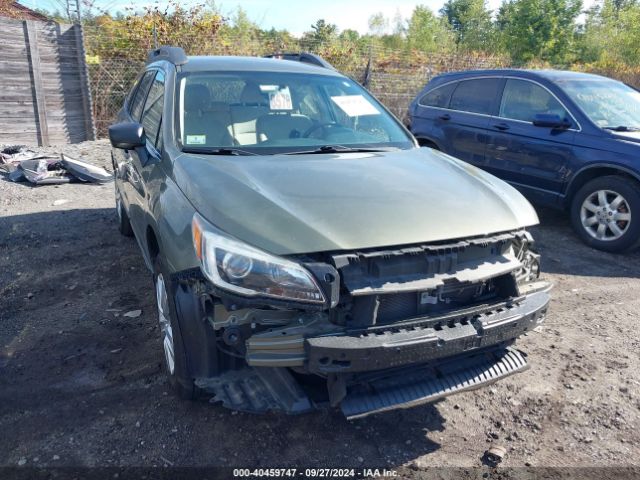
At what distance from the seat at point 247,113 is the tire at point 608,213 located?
398 cm

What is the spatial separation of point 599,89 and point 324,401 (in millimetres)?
5825

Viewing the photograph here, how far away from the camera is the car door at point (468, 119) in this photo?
22.0 feet

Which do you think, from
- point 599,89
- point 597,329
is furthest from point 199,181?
point 599,89

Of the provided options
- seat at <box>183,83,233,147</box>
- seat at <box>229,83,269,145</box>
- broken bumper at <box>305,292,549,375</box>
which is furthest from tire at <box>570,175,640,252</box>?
seat at <box>183,83,233,147</box>

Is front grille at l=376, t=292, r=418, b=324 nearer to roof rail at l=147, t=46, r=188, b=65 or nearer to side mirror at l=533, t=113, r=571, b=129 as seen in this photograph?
roof rail at l=147, t=46, r=188, b=65

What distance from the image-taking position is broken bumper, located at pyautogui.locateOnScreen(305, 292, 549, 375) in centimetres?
212

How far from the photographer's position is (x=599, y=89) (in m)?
6.25

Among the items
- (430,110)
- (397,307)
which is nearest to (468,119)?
(430,110)

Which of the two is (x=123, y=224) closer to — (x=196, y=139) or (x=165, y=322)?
(x=196, y=139)

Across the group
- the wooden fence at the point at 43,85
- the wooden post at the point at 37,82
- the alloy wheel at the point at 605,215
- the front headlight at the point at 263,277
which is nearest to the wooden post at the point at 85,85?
the wooden fence at the point at 43,85

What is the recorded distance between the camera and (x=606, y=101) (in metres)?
6.08

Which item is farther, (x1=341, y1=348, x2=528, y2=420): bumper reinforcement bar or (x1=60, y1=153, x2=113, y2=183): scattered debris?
(x1=60, y1=153, x2=113, y2=183): scattered debris

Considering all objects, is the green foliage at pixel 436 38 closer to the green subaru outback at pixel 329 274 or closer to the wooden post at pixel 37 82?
the wooden post at pixel 37 82

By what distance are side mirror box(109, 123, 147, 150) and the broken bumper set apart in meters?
1.94
